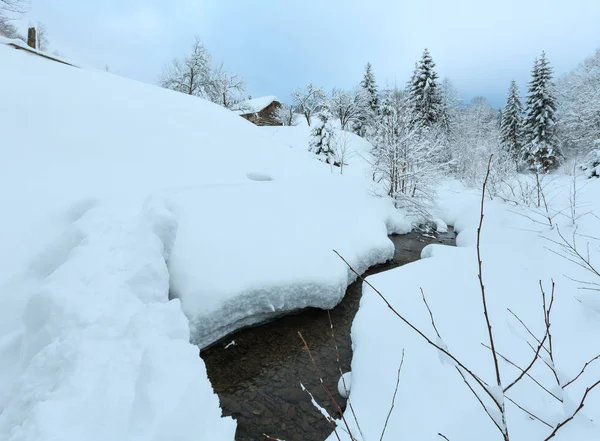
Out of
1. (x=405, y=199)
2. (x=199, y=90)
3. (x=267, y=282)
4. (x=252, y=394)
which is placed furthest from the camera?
(x=199, y=90)

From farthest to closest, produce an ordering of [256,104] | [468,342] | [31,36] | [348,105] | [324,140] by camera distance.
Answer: [256,104], [348,105], [324,140], [31,36], [468,342]

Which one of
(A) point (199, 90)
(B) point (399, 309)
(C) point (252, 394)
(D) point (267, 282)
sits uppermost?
(A) point (199, 90)

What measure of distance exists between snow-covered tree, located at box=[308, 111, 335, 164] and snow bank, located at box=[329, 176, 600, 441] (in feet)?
59.5

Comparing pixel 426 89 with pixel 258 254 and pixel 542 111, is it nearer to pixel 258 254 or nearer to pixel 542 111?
pixel 542 111

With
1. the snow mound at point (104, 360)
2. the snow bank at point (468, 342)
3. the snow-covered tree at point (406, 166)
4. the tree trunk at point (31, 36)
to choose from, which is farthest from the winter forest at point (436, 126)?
the tree trunk at point (31, 36)

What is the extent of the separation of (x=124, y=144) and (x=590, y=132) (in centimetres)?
3205

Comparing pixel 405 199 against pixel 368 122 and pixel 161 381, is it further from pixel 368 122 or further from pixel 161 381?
pixel 368 122

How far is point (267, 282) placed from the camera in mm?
5453

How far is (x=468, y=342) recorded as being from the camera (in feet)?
12.1

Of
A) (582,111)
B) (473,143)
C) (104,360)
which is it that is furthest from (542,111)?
(104,360)

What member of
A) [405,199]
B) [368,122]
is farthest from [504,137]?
[405,199]

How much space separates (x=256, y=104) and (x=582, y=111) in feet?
112

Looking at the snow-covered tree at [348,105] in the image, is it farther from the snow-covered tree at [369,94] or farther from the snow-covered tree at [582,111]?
the snow-covered tree at [582,111]

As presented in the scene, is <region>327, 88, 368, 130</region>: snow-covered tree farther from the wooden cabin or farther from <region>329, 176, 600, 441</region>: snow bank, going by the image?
<region>329, 176, 600, 441</region>: snow bank
